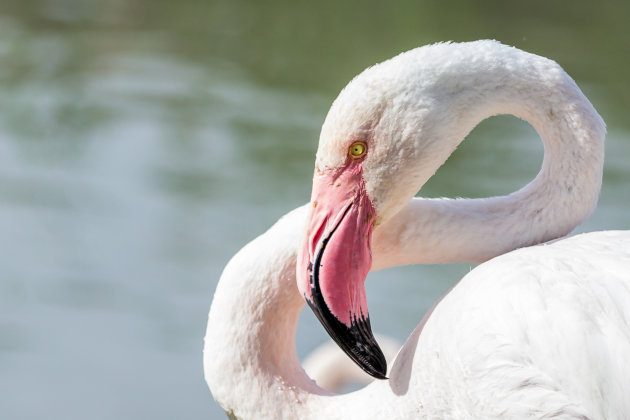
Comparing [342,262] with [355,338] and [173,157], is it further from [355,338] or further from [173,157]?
[173,157]

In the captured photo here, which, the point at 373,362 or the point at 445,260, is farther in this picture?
the point at 445,260

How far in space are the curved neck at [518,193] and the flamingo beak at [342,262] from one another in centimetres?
18

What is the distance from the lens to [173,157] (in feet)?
26.6

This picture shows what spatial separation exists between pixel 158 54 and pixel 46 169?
2961 mm

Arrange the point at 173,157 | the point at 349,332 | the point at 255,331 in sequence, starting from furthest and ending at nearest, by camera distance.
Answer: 1. the point at 173,157
2. the point at 255,331
3. the point at 349,332

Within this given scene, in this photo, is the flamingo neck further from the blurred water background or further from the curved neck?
the blurred water background

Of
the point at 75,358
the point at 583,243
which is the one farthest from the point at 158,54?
the point at 583,243

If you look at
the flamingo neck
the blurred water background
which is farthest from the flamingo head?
the blurred water background

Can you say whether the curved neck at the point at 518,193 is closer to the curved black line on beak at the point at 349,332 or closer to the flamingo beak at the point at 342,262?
the flamingo beak at the point at 342,262

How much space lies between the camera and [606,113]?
9125 mm

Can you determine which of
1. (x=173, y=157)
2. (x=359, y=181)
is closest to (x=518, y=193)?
(x=359, y=181)

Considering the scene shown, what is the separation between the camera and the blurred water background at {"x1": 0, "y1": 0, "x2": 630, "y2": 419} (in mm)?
5773

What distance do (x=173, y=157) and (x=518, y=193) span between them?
18.8 feet

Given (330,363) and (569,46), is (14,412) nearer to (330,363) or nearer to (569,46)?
(330,363)
